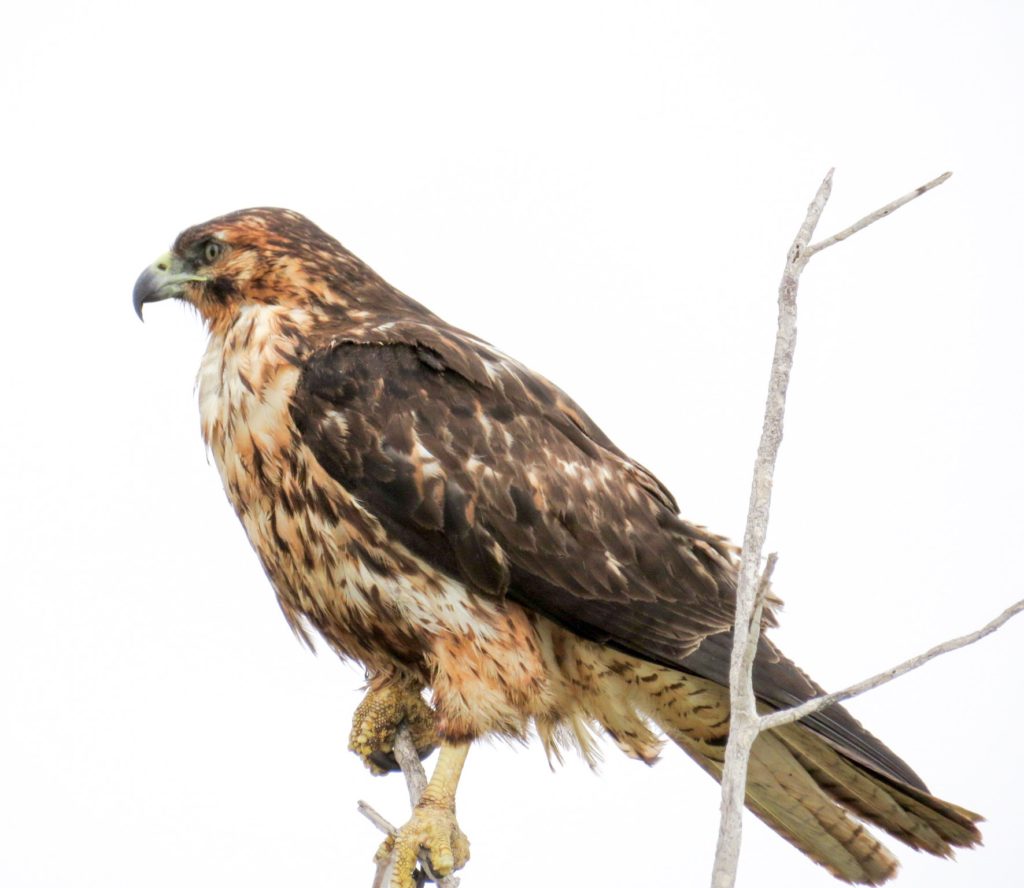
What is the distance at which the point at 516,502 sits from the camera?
585 cm

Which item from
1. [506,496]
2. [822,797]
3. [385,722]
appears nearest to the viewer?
[506,496]

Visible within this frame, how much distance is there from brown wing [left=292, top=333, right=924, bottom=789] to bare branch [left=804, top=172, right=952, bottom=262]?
2093 mm

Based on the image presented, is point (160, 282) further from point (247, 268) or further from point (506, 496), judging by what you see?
point (506, 496)

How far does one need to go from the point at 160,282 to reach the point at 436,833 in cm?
245

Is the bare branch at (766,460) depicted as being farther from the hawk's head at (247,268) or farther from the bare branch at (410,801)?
the hawk's head at (247,268)

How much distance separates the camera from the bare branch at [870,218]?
3917mm

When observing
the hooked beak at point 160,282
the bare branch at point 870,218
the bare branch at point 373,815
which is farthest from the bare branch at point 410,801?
the bare branch at point 870,218

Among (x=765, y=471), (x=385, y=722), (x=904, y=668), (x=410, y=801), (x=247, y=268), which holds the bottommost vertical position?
(x=904, y=668)

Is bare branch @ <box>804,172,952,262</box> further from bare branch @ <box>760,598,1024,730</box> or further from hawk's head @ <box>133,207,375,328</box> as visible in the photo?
hawk's head @ <box>133,207,375,328</box>

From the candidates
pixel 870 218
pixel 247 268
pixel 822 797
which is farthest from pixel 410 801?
pixel 870 218

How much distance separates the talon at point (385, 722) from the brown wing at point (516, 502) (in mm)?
794

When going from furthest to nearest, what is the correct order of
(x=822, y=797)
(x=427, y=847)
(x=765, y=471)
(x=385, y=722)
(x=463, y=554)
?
(x=385, y=722) → (x=822, y=797) → (x=463, y=554) → (x=427, y=847) → (x=765, y=471)

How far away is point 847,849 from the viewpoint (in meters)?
6.03

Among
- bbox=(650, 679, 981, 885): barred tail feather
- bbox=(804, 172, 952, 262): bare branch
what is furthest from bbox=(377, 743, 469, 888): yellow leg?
bbox=(804, 172, 952, 262): bare branch
